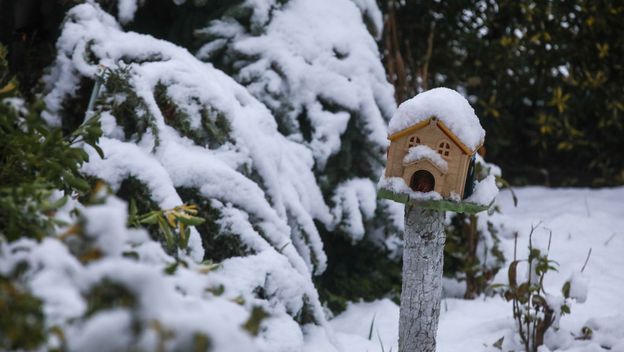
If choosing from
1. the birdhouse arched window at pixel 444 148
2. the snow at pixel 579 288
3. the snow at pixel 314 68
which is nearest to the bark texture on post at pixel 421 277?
the birdhouse arched window at pixel 444 148

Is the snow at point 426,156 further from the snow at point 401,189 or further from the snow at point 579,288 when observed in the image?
the snow at point 579,288

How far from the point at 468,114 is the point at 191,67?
3.36 feet

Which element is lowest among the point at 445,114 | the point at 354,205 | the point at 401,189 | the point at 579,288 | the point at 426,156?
the point at 354,205

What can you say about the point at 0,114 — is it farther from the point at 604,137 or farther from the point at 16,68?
the point at 604,137

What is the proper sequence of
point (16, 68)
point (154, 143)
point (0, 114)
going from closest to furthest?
point (0, 114) → point (154, 143) → point (16, 68)

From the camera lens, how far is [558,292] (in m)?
2.99

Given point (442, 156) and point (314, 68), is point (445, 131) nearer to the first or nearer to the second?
point (442, 156)

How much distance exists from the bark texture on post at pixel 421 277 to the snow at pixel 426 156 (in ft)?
0.57

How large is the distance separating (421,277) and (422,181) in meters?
0.33

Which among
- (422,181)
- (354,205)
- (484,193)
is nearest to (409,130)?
(422,181)

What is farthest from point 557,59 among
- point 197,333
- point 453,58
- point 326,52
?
point 197,333

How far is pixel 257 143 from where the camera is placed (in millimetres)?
2365

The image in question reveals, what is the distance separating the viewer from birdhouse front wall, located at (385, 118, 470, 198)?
190 centimetres

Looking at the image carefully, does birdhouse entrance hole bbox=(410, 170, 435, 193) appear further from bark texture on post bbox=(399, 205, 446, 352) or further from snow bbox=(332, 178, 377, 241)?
snow bbox=(332, 178, 377, 241)
